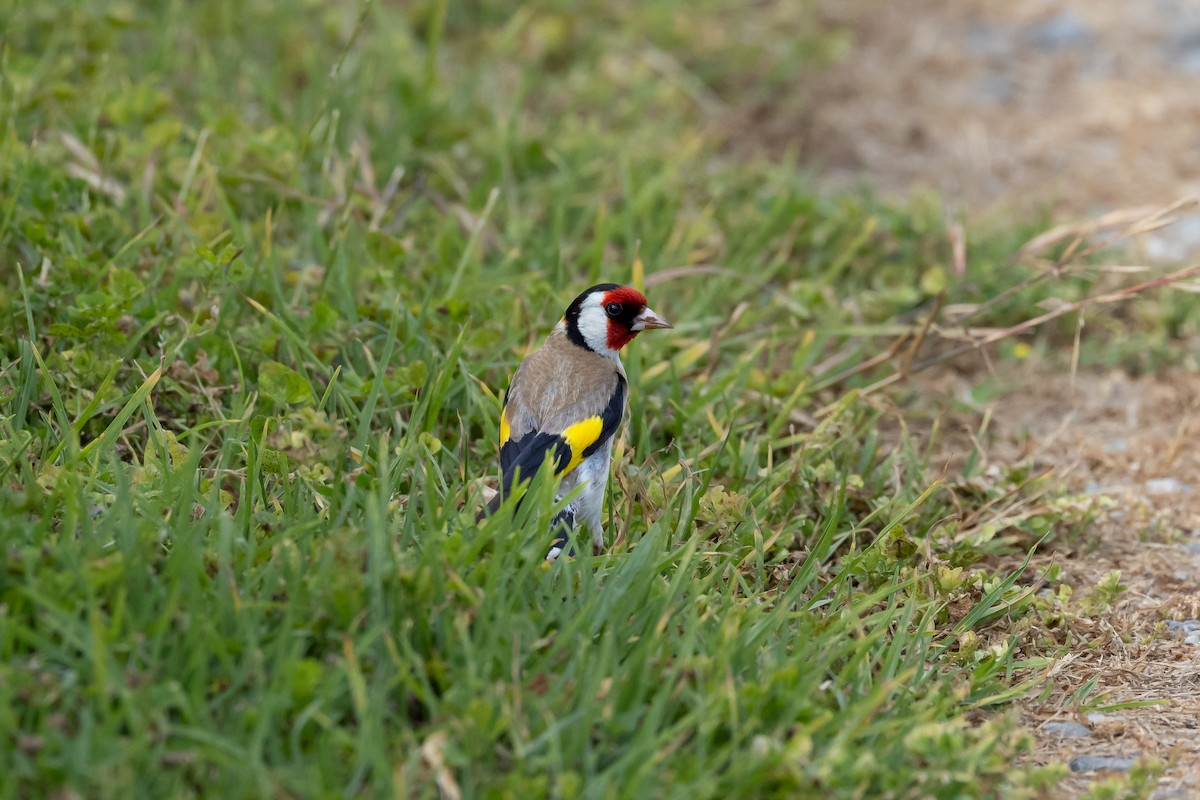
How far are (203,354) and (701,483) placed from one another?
5.61 ft

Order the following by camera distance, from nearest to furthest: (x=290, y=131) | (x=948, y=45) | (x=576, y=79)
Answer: (x=290, y=131)
(x=576, y=79)
(x=948, y=45)

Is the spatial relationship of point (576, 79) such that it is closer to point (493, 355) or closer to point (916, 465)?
point (493, 355)

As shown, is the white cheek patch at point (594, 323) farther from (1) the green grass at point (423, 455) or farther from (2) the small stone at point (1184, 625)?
(2) the small stone at point (1184, 625)

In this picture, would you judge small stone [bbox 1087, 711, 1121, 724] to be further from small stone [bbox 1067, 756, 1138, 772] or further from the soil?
small stone [bbox 1067, 756, 1138, 772]

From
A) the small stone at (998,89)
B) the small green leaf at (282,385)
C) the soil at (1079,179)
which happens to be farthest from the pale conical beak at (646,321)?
the small stone at (998,89)

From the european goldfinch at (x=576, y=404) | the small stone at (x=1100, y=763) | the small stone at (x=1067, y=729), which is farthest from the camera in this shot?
the european goldfinch at (x=576, y=404)

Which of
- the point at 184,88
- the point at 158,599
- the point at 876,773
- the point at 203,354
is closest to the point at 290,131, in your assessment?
the point at 184,88

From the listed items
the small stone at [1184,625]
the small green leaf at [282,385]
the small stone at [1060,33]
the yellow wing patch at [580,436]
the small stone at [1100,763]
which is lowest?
the small stone at [1184,625]

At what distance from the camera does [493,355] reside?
4.58 m

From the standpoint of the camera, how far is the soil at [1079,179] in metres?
3.66

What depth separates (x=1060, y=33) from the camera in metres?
8.92

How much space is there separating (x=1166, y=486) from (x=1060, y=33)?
5.14 metres

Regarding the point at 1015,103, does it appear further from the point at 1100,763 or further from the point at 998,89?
the point at 1100,763

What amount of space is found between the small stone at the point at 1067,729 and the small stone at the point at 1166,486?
62.0 inches
